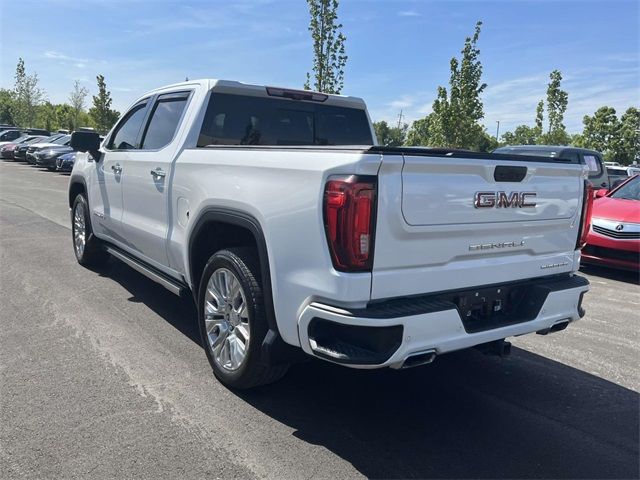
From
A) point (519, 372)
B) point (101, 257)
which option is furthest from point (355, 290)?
point (101, 257)

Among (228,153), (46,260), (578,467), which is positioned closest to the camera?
(578,467)

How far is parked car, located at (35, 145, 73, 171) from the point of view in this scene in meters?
24.2

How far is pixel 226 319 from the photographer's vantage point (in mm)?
3646

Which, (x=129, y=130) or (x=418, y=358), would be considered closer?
(x=418, y=358)

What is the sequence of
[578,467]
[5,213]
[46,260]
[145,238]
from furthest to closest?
1. [5,213]
2. [46,260]
3. [145,238]
4. [578,467]

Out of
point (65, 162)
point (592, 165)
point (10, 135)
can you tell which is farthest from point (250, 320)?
point (10, 135)

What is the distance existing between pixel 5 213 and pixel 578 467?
11416 millimetres

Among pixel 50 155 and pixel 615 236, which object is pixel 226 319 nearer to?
pixel 615 236

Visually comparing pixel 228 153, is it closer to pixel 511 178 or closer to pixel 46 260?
pixel 511 178

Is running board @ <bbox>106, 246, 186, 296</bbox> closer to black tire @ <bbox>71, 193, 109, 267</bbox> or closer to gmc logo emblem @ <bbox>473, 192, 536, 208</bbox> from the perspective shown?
black tire @ <bbox>71, 193, 109, 267</bbox>

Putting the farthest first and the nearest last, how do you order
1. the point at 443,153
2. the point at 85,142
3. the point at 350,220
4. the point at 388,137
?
the point at 388,137
the point at 85,142
the point at 443,153
the point at 350,220

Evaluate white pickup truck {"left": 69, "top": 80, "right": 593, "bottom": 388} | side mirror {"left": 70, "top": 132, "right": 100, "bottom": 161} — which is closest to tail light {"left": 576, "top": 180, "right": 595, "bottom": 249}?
white pickup truck {"left": 69, "top": 80, "right": 593, "bottom": 388}

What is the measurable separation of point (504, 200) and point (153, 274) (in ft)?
9.75

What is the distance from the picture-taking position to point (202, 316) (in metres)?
3.89
